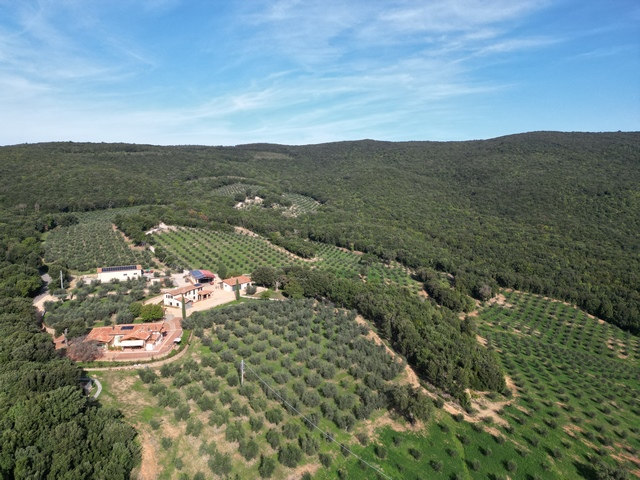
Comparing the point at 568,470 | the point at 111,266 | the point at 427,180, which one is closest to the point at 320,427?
the point at 568,470

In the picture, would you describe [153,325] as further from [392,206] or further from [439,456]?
[392,206]

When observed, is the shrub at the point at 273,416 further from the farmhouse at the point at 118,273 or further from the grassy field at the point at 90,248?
the grassy field at the point at 90,248

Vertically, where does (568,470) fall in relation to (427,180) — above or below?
below

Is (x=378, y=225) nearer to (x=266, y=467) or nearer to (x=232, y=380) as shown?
(x=232, y=380)

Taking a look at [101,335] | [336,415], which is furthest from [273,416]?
[101,335]

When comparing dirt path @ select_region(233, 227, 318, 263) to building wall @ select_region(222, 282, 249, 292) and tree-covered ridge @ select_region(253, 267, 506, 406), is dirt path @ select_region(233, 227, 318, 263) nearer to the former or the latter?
tree-covered ridge @ select_region(253, 267, 506, 406)

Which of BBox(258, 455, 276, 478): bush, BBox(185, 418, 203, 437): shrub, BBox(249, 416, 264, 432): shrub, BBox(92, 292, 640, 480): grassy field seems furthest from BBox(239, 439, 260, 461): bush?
BBox(185, 418, 203, 437): shrub

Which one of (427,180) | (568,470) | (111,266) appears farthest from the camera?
(427,180)
